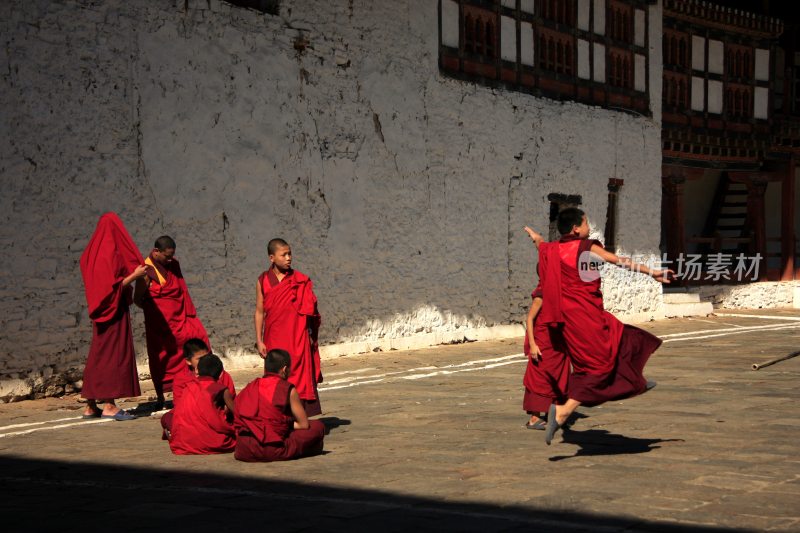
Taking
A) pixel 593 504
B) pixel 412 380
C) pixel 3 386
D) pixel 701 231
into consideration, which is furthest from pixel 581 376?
pixel 701 231

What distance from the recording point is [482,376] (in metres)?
11.1

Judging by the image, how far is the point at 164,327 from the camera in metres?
8.95

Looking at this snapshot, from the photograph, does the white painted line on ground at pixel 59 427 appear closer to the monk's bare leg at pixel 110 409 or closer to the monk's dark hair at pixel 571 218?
the monk's bare leg at pixel 110 409

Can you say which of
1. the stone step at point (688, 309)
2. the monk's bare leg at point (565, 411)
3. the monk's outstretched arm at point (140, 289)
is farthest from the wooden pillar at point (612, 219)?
the monk's bare leg at point (565, 411)

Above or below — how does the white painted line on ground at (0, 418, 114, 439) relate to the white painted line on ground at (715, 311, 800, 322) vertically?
above

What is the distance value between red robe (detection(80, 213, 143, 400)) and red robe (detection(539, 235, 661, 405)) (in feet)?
11.2

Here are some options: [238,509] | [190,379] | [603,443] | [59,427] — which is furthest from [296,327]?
[238,509]

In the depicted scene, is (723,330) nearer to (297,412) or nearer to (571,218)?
(571,218)

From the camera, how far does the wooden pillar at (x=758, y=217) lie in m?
22.5

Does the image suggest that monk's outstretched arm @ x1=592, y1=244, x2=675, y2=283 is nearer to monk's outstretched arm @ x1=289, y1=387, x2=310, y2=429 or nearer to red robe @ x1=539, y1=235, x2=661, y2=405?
red robe @ x1=539, y1=235, x2=661, y2=405

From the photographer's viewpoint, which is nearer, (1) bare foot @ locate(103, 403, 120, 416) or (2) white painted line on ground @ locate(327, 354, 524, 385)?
(1) bare foot @ locate(103, 403, 120, 416)

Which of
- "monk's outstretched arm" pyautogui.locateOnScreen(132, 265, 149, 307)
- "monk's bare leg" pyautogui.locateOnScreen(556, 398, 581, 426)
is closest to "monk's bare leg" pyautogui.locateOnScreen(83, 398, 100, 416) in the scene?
"monk's outstretched arm" pyautogui.locateOnScreen(132, 265, 149, 307)

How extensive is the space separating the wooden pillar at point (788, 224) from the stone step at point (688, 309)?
3.16 m

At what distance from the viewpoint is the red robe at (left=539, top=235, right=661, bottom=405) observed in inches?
257
